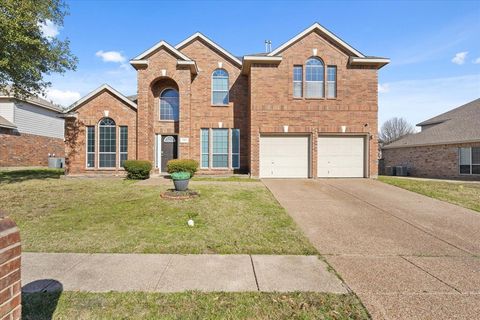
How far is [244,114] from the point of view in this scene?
16.5 meters

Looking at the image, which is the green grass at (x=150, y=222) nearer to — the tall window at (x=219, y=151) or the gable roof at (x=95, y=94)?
the tall window at (x=219, y=151)

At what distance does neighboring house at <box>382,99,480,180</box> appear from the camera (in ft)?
58.1

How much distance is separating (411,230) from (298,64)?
1132cm

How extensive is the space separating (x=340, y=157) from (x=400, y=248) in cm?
1043

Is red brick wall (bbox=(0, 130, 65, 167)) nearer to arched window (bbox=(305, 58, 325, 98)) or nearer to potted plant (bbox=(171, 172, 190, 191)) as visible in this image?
potted plant (bbox=(171, 172, 190, 191))

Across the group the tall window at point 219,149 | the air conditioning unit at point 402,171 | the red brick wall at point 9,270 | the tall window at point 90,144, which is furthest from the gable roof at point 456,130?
the tall window at point 90,144

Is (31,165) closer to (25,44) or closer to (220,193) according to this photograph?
(25,44)

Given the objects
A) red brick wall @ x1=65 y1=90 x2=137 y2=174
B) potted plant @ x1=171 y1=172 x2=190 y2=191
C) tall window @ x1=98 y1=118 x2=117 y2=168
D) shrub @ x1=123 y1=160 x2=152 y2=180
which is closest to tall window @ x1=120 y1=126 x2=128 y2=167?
red brick wall @ x1=65 y1=90 x2=137 y2=174

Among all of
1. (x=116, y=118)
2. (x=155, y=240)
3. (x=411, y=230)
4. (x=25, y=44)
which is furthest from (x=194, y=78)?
(x=411, y=230)

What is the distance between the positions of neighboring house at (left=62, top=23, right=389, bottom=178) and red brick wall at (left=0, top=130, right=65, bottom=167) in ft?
41.0

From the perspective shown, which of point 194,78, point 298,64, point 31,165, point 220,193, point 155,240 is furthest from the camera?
point 31,165

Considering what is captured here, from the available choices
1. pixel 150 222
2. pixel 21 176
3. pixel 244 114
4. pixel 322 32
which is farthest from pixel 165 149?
pixel 322 32

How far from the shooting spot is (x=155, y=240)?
5.16 metres

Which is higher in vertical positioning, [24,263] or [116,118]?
[116,118]
